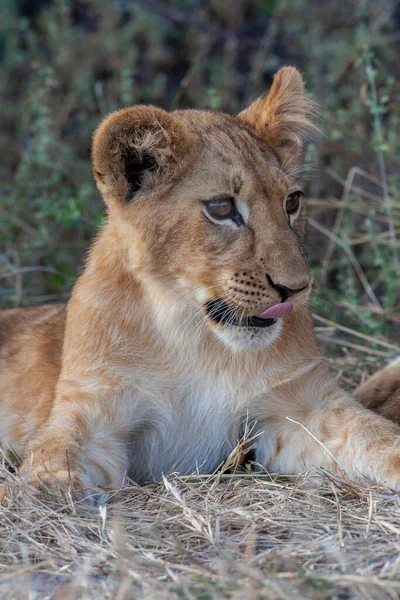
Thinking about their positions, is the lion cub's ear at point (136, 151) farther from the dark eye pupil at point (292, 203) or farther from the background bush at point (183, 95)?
the background bush at point (183, 95)

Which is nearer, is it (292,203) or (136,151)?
(136,151)

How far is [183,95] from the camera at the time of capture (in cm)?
645

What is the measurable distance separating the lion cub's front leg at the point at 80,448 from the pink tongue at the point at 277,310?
637 mm

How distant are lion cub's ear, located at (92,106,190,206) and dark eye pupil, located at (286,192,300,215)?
41cm

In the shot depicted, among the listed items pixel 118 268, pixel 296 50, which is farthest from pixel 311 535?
pixel 296 50

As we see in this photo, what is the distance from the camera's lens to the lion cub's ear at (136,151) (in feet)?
9.88

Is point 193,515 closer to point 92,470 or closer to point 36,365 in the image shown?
point 92,470

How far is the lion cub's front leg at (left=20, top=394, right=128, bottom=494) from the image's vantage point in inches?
115

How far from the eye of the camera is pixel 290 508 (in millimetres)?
2744

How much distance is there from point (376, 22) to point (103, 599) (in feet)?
17.2

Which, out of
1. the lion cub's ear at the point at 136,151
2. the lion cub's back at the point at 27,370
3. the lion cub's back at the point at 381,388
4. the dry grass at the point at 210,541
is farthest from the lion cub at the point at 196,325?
the lion cub's back at the point at 381,388

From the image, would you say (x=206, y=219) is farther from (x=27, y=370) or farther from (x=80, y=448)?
(x=27, y=370)

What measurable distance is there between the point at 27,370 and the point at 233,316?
1294mm

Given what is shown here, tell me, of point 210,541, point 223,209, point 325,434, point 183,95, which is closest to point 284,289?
point 223,209
